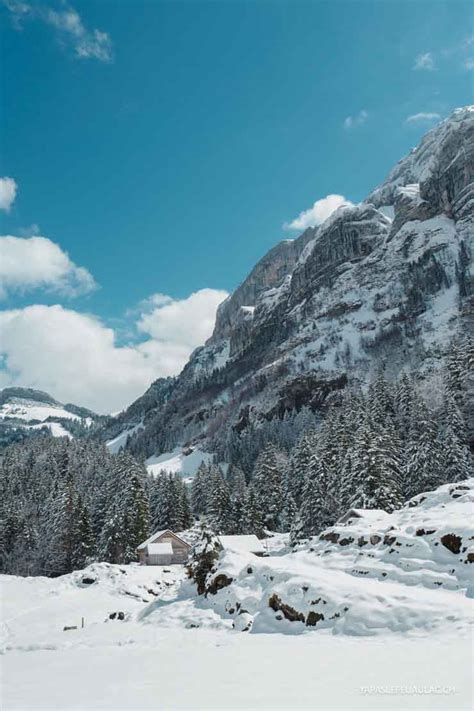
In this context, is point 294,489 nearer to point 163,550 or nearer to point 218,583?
point 163,550

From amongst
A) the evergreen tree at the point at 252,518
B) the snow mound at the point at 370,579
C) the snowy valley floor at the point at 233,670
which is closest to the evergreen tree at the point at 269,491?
the evergreen tree at the point at 252,518

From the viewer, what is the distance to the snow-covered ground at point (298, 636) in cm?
836

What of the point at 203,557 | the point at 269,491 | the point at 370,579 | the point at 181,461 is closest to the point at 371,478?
the point at 203,557

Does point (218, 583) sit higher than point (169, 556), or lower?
higher

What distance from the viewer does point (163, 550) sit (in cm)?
5053

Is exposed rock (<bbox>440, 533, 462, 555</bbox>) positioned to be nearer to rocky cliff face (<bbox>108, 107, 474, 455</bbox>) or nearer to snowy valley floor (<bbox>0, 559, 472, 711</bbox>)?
snowy valley floor (<bbox>0, 559, 472, 711</bbox>)

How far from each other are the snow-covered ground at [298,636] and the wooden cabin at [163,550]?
69.9ft

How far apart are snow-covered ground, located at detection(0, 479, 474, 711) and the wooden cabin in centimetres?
2132

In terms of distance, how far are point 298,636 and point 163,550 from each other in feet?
128

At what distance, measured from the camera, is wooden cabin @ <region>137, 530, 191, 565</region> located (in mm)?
50062

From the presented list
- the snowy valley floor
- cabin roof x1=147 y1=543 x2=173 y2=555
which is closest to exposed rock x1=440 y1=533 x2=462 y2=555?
the snowy valley floor

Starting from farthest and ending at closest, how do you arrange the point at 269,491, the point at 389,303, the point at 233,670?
1. the point at 389,303
2. the point at 269,491
3. the point at 233,670

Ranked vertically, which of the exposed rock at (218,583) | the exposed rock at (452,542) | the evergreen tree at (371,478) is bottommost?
the exposed rock at (218,583)

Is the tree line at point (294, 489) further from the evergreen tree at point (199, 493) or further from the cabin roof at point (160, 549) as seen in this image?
the cabin roof at point (160, 549)
